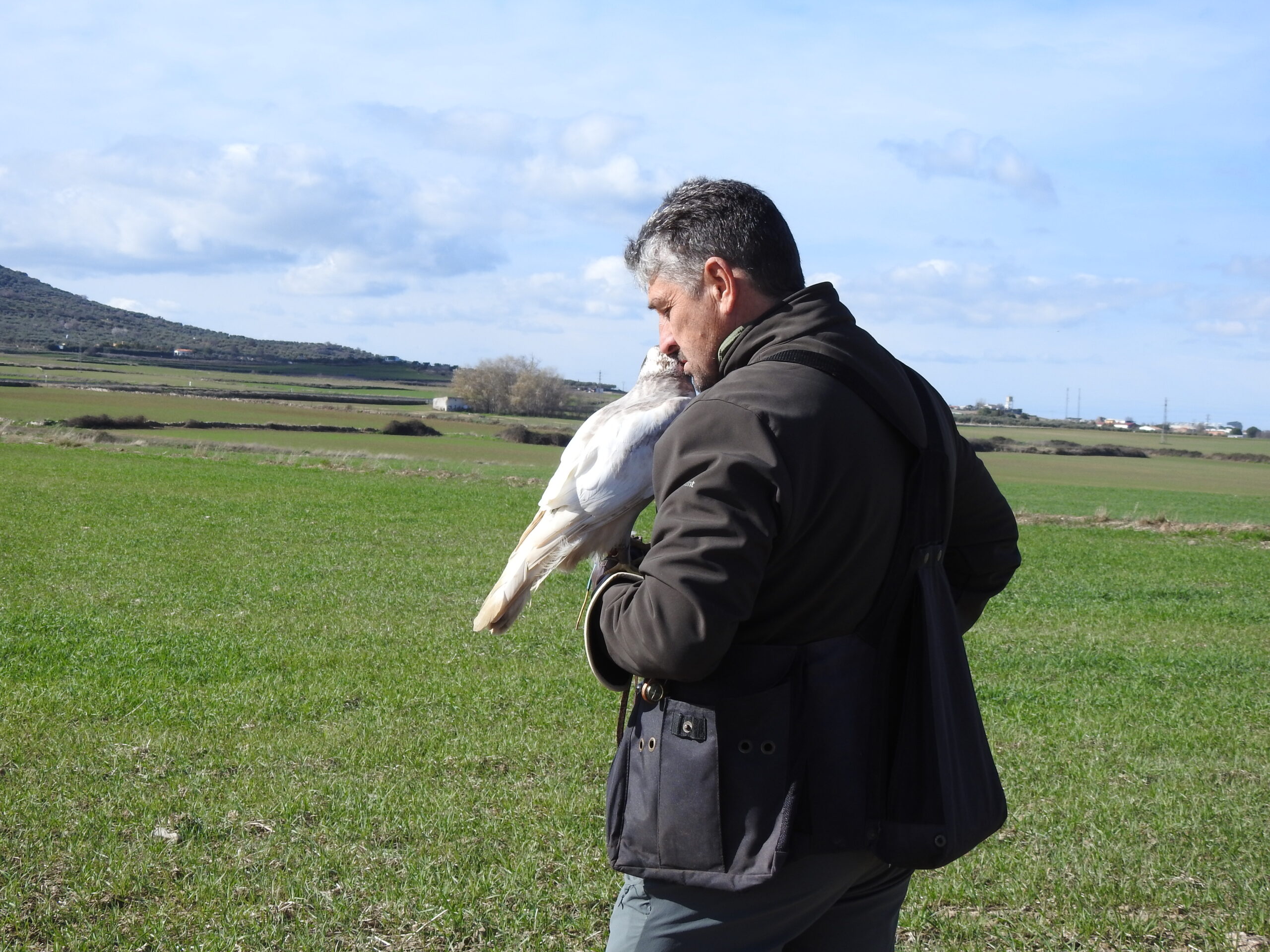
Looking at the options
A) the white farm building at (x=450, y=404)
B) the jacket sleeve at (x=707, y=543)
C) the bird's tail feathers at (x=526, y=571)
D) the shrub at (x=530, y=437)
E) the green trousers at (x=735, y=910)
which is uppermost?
the white farm building at (x=450, y=404)

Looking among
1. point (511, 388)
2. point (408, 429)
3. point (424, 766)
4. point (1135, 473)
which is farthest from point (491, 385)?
point (424, 766)

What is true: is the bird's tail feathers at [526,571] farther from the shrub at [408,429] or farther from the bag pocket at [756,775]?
the shrub at [408,429]

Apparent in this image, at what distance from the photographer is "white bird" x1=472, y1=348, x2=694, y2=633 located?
2.99 meters

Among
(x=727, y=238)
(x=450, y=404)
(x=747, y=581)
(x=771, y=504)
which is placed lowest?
(x=747, y=581)

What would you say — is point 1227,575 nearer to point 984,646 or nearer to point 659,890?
point 984,646

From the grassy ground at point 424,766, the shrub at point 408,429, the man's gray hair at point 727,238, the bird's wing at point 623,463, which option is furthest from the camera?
the shrub at point 408,429

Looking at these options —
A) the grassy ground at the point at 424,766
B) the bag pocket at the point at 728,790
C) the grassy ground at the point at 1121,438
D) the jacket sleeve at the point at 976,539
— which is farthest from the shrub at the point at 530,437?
the bag pocket at the point at 728,790

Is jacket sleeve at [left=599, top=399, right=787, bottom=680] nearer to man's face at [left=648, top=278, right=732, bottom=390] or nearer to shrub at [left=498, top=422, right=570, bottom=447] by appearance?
man's face at [left=648, top=278, right=732, bottom=390]

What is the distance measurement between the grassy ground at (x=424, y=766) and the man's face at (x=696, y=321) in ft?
8.85

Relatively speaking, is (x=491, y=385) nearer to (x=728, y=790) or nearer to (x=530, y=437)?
(x=530, y=437)

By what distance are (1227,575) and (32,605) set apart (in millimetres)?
17512

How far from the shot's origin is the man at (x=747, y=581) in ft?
5.99

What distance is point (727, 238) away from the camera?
210cm

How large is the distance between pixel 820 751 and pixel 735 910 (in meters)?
0.35
